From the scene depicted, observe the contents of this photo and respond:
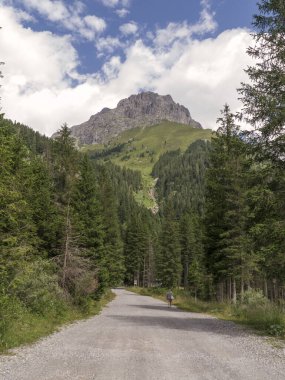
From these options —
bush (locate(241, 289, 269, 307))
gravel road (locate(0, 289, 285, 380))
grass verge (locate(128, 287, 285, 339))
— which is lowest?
gravel road (locate(0, 289, 285, 380))

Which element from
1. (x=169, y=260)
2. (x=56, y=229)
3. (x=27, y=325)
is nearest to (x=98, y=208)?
(x=56, y=229)

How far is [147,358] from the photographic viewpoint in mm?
10477

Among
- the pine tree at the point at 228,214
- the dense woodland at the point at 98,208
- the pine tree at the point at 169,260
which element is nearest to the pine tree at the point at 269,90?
the dense woodland at the point at 98,208

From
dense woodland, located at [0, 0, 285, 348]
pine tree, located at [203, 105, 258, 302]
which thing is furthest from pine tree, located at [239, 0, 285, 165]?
pine tree, located at [203, 105, 258, 302]

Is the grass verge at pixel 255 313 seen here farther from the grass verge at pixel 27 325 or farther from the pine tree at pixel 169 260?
the pine tree at pixel 169 260

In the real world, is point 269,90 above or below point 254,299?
above

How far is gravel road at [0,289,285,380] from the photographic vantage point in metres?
8.56

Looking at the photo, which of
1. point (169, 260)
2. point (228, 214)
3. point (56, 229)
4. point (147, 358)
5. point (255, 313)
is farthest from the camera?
point (169, 260)

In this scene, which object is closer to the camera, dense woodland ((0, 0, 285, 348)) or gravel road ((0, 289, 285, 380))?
gravel road ((0, 289, 285, 380))

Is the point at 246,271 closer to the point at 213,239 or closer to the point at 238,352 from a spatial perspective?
the point at 213,239

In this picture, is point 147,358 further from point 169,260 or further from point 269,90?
point 169,260

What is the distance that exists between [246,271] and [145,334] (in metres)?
14.3

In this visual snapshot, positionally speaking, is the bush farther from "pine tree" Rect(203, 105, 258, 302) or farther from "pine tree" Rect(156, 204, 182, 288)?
"pine tree" Rect(156, 204, 182, 288)

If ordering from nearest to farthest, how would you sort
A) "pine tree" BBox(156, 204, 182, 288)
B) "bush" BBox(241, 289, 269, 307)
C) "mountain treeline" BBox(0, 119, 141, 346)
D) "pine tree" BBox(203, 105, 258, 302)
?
1. "mountain treeline" BBox(0, 119, 141, 346)
2. "bush" BBox(241, 289, 269, 307)
3. "pine tree" BBox(203, 105, 258, 302)
4. "pine tree" BBox(156, 204, 182, 288)
